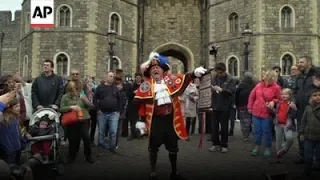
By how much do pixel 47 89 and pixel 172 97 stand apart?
8.55 ft

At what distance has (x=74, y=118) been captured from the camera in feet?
24.3

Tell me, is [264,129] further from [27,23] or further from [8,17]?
[8,17]

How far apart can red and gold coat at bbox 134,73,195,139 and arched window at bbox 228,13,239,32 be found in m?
20.7

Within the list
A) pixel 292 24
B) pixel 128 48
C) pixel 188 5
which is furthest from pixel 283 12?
pixel 128 48

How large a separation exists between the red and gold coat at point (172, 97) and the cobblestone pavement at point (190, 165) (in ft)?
2.57

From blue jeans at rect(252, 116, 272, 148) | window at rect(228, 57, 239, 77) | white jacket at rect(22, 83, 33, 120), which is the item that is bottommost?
blue jeans at rect(252, 116, 272, 148)

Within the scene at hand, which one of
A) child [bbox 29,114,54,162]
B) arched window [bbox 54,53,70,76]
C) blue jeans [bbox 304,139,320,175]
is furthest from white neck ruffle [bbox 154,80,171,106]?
arched window [bbox 54,53,70,76]

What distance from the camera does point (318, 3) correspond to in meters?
26.2

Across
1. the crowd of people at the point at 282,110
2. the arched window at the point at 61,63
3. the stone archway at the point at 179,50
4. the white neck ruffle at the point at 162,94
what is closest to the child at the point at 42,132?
the white neck ruffle at the point at 162,94

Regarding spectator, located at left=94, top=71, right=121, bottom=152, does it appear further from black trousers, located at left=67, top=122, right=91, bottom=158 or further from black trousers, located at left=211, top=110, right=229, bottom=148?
black trousers, located at left=211, top=110, right=229, bottom=148

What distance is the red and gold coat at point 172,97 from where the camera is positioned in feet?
20.4

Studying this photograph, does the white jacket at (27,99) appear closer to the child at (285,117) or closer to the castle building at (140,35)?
the child at (285,117)

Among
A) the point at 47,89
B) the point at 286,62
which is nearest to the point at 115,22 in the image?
the point at 286,62

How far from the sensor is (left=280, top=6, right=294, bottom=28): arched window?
2552 centimetres
